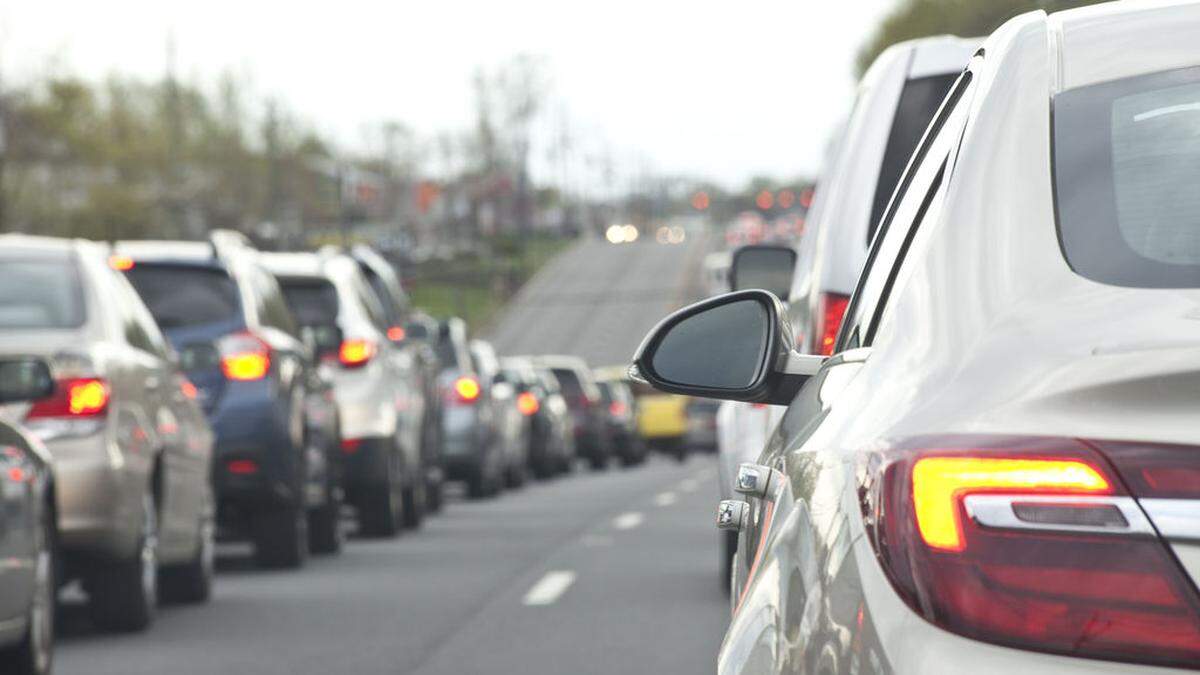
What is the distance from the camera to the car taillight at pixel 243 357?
13.3 meters

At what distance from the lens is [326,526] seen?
1512cm

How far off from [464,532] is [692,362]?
14582mm

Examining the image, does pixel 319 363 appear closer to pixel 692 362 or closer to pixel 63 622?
pixel 63 622

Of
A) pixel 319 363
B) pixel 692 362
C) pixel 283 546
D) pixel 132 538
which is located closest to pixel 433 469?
pixel 319 363

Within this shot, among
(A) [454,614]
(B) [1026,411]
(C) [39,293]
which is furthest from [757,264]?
(B) [1026,411]

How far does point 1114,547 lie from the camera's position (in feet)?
8.07

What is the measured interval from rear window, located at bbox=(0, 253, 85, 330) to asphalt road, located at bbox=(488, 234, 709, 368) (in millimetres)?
79600

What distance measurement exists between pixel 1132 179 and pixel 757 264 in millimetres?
6399

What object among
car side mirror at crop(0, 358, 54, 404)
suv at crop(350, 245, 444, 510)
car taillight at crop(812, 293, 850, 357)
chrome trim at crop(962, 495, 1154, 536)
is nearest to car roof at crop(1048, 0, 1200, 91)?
chrome trim at crop(962, 495, 1154, 536)

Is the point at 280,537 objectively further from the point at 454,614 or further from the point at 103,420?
the point at 103,420

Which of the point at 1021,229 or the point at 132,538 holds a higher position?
the point at 1021,229

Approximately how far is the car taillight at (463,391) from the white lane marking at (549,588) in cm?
1052

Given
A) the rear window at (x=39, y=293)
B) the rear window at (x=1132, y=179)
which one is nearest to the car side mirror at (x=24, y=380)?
the rear window at (x=39, y=293)

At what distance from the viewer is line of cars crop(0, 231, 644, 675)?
8438mm
